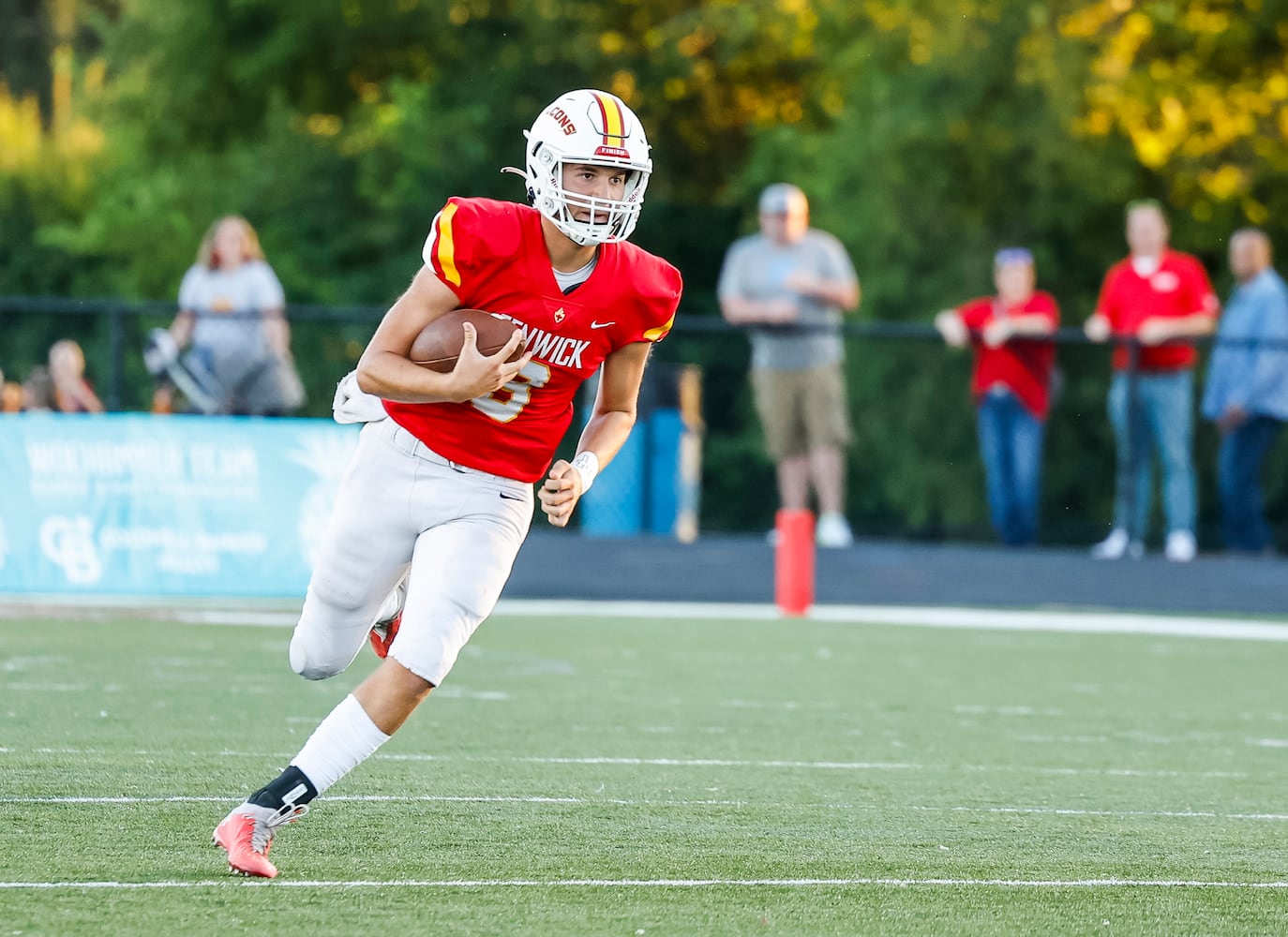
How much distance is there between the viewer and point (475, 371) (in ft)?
17.2

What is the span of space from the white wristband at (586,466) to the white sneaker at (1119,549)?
912cm

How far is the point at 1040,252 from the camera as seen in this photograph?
21047mm

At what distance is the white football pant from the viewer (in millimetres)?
5320

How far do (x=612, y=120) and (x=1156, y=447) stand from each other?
32.7 feet

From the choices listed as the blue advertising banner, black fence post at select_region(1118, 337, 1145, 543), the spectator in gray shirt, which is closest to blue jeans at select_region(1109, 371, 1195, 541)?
black fence post at select_region(1118, 337, 1145, 543)

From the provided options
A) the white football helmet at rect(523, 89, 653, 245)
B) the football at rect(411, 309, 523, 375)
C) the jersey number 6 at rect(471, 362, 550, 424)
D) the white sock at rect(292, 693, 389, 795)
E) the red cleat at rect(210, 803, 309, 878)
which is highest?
the white football helmet at rect(523, 89, 653, 245)

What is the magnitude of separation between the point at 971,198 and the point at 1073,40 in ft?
6.06

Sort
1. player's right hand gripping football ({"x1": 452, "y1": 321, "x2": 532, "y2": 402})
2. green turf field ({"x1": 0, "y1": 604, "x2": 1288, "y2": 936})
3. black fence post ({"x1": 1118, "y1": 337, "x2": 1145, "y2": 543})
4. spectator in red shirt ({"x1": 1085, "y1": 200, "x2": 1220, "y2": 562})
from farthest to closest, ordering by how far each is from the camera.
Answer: black fence post ({"x1": 1118, "y1": 337, "x2": 1145, "y2": 543}), spectator in red shirt ({"x1": 1085, "y1": 200, "x2": 1220, "y2": 562}), player's right hand gripping football ({"x1": 452, "y1": 321, "x2": 532, "y2": 402}), green turf field ({"x1": 0, "y1": 604, "x2": 1288, "y2": 936})

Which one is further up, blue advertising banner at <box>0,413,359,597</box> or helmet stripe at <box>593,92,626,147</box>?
helmet stripe at <box>593,92,626,147</box>

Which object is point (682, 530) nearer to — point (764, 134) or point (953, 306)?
point (953, 306)

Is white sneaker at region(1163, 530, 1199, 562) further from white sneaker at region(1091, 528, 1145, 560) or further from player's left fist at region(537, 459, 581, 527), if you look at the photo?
player's left fist at region(537, 459, 581, 527)

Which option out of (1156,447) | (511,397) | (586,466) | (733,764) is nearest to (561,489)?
(586,466)

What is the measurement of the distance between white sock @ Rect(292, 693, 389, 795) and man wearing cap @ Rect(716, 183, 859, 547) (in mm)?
9037

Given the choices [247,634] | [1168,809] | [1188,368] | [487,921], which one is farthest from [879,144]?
[487,921]
